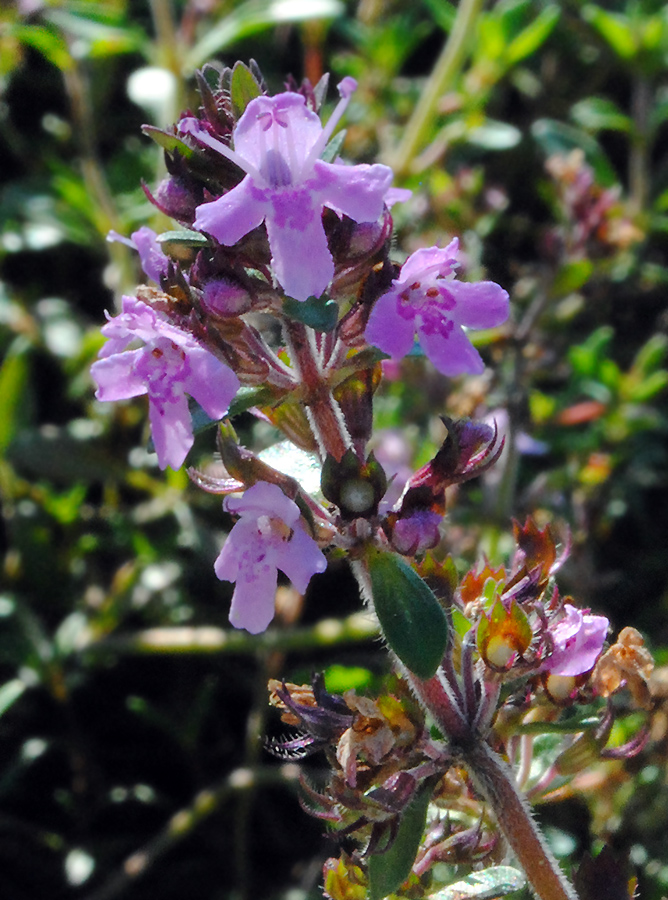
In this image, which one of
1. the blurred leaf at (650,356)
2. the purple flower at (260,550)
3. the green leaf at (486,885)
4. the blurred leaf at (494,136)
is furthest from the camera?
the blurred leaf at (494,136)

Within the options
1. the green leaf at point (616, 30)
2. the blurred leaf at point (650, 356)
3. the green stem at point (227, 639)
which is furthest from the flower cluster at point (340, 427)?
the green leaf at point (616, 30)

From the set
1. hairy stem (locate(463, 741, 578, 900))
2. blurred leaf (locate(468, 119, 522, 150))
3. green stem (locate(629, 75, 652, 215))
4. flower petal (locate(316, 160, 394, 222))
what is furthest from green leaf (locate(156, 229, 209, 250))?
green stem (locate(629, 75, 652, 215))

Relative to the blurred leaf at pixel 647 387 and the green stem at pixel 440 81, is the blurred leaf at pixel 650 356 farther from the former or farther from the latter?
the green stem at pixel 440 81

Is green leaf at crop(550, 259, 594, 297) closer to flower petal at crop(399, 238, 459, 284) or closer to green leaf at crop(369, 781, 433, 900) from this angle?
flower petal at crop(399, 238, 459, 284)

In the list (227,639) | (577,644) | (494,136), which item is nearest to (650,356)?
(494,136)

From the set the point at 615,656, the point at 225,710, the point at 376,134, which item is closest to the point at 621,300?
the point at 376,134

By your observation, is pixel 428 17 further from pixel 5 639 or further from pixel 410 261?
pixel 410 261
